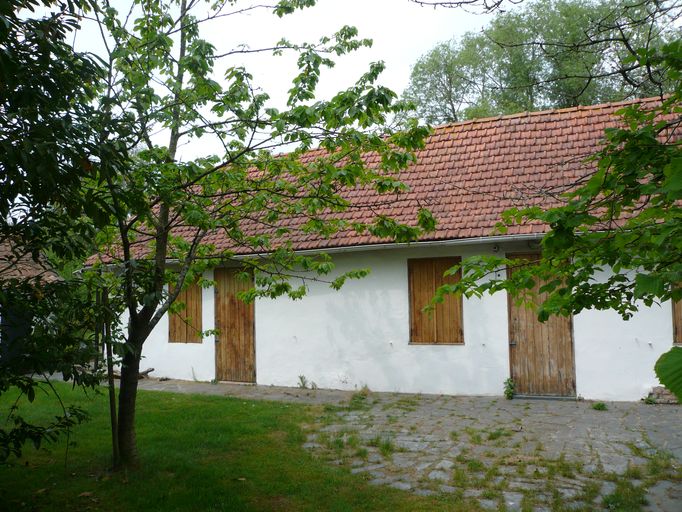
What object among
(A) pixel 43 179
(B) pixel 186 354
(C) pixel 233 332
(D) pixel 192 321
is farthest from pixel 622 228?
(B) pixel 186 354

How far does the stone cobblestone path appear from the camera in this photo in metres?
5.45

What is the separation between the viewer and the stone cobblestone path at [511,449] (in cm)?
545

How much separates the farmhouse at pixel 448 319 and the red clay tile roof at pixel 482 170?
0.03m

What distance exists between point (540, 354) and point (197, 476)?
6440 mm

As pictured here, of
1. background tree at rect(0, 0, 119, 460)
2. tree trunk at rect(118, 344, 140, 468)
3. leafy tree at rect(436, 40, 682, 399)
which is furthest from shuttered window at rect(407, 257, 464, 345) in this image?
background tree at rect(0, 0, 119, 460)

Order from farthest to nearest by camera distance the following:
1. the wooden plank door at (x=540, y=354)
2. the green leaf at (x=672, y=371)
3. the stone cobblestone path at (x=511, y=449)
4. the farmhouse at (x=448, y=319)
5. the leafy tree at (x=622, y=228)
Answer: the wooden plank door at (x=540, y=354) < the farmhouse at (x=448, y=319) < the stone cobblestone path at (x=511, y=449) < the leafy tree at (x=622, y=228) < the green leaf at (x=672, y=371)

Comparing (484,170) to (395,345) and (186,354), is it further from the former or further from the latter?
(186,354)

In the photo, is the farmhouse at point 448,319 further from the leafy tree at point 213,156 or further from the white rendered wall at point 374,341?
the leafy tree at point 213,156

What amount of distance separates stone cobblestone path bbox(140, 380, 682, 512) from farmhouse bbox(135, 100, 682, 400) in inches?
24.5

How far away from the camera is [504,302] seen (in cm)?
1067

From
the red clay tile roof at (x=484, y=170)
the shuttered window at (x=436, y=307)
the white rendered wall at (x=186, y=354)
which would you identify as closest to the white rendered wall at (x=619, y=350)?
the red clay tile roof at (x=484, y=170)

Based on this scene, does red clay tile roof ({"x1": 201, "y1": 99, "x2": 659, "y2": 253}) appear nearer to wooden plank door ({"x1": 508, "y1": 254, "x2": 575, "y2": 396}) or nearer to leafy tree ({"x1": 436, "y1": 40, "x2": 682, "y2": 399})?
wooden plank door ({"x1": 508, "y1": 254, "x2": 575, "y2": 396})

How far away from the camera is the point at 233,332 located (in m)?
13.2

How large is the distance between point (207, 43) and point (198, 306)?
840cm
